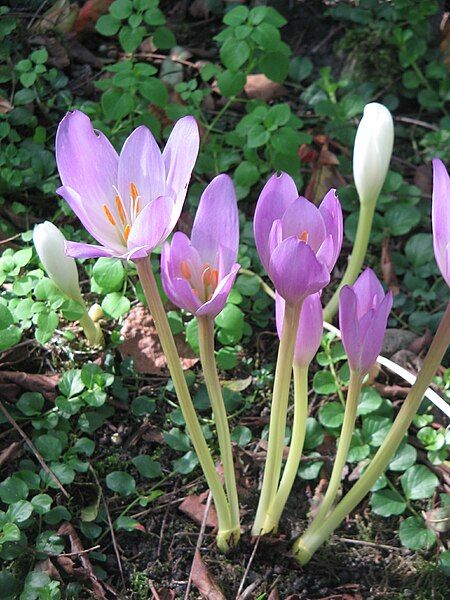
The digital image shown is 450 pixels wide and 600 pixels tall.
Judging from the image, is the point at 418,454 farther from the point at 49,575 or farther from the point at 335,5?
the point at 335,5

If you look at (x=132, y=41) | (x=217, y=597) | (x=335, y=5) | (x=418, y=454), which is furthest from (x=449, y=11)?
(x=217, y=597)

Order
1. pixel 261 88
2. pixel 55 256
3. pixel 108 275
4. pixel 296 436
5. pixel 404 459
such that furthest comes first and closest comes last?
pixel 261 88, pixel 108 275, pixel 404 459, pixel 55 256, pixel 296 436

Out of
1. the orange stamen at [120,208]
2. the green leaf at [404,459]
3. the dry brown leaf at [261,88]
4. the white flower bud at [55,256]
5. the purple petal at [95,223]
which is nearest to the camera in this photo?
the purple petal at [95,223]

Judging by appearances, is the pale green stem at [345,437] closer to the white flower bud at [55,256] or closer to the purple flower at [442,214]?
the purple flower at [442,214]

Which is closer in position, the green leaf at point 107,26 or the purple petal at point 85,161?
the purple petal at point 85,161

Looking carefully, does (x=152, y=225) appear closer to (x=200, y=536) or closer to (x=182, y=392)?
(x=182, y=392)

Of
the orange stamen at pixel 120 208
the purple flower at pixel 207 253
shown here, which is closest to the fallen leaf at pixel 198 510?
the purple flower at pixel 207 253

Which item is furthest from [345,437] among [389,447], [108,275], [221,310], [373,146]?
[108,275]
